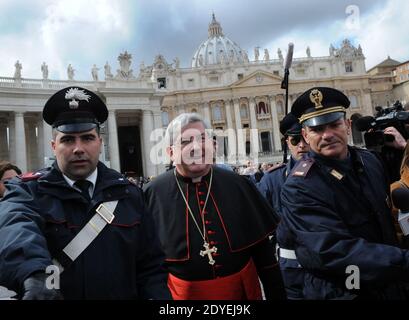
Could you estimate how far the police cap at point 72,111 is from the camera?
2.40m

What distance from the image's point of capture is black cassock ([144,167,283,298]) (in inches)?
116

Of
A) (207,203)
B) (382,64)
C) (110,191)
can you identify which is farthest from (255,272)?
(382,64)

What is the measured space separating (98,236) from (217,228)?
3.57 feet

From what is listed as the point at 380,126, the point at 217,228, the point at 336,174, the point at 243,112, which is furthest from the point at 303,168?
the point at 243,112

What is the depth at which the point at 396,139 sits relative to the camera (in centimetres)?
293

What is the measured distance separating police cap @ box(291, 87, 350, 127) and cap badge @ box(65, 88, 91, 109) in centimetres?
142

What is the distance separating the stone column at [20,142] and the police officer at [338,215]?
30.7 meters

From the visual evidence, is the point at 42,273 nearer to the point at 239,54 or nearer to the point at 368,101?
the point at 368,101

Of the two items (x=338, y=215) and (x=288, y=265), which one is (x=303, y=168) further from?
(x=288, y=265)

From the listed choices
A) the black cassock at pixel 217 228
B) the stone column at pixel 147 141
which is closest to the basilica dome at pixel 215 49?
the stone column at pixel 147 141

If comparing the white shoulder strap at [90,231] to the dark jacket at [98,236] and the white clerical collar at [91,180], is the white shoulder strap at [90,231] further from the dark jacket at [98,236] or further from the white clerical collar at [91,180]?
the white clerical collar at [91,180]

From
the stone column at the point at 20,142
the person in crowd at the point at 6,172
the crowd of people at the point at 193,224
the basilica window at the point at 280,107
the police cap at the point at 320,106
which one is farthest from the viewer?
the basilica window at the point at 280,107
